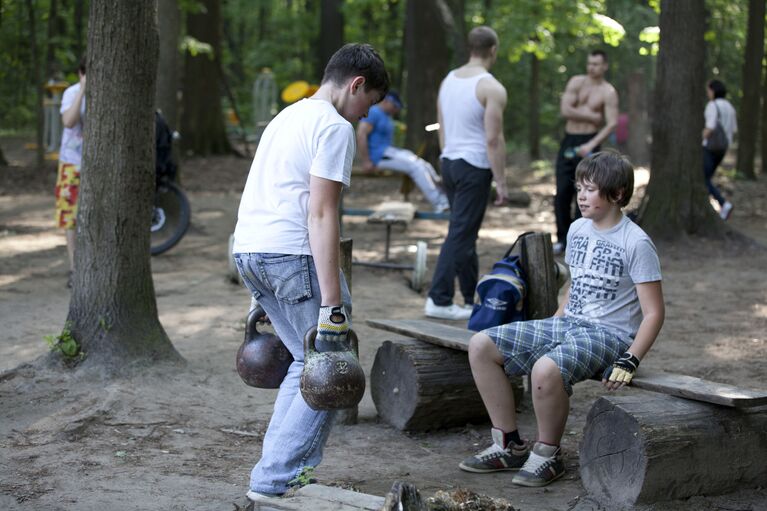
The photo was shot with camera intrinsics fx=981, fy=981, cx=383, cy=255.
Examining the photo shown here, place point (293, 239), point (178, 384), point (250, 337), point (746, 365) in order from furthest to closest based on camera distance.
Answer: point (746, 365), point (178, 384), point (250, 337), point (293, 239)

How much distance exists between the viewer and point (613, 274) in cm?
432

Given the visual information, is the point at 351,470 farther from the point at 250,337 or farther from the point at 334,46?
the point at 334,46

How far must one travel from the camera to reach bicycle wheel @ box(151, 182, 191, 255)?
9.98 metres

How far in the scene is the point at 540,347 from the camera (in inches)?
173

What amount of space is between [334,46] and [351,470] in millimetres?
18033

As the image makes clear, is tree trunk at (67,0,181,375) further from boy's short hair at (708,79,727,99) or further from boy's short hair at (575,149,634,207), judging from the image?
boy's short hair at (708,79,727,99)

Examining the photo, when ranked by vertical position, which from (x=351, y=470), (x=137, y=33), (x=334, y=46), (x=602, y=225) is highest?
(x=334, y=46)

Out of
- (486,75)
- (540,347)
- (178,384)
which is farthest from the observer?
(486,75)

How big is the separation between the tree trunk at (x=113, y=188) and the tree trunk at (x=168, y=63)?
520 centimetres

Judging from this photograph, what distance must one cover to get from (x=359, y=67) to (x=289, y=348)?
108 centimetres

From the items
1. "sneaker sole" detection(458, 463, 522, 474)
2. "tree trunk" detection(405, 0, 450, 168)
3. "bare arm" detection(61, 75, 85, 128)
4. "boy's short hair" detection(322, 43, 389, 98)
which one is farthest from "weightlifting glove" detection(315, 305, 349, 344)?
"tree trunk" detection(405, 0, 450, 168)

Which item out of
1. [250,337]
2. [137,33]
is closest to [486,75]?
[137,33]

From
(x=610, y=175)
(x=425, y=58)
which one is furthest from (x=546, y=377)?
(x=425, y=58)

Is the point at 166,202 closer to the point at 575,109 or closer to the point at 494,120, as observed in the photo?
the point at 575,109
